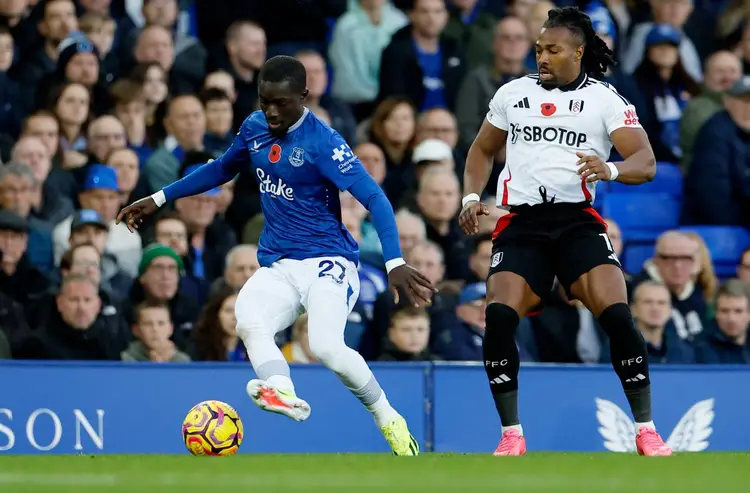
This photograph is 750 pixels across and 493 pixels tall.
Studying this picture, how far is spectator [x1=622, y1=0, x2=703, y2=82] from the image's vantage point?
1567 centimetres

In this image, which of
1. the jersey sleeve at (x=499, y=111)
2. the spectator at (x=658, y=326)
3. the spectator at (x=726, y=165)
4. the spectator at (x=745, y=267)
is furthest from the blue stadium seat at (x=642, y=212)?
the jersey sleeve at (x=499, y=111)

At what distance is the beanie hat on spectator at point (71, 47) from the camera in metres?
13.4

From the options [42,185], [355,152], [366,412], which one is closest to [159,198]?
[366,412]

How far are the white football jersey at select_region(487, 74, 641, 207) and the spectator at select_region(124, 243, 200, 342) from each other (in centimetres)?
392

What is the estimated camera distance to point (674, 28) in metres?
15.7

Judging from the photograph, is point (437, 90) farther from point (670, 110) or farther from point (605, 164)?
point (605, 164)

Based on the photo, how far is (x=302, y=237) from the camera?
30.0ft

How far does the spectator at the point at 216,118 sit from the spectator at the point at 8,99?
154 centimetres

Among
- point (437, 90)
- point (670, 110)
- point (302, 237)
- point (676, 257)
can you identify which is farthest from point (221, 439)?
point (670, 110)

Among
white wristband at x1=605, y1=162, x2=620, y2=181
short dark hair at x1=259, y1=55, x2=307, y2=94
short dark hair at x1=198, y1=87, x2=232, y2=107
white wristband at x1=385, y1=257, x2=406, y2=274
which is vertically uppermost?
short dark hair at x1=198, y1=87, x2=232, y2=107

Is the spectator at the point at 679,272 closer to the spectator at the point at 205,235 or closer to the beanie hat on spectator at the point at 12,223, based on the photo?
the spectator at the point at 205,235

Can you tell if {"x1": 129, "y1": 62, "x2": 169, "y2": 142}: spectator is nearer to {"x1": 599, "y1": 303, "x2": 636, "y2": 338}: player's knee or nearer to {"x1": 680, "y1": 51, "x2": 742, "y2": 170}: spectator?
{"x1": 680, "y1": 51, "x2": 742, "y2": 170}: spectator

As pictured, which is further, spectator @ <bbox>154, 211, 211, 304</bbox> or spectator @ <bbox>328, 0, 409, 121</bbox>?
spectator @ <bbox>328, 0, 409, 121</bbox>

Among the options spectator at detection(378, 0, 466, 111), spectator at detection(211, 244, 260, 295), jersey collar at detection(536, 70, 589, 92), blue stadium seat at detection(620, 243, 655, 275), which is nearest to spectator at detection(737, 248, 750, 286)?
blue stadium seat at detection(620, 243, 655, 275)
